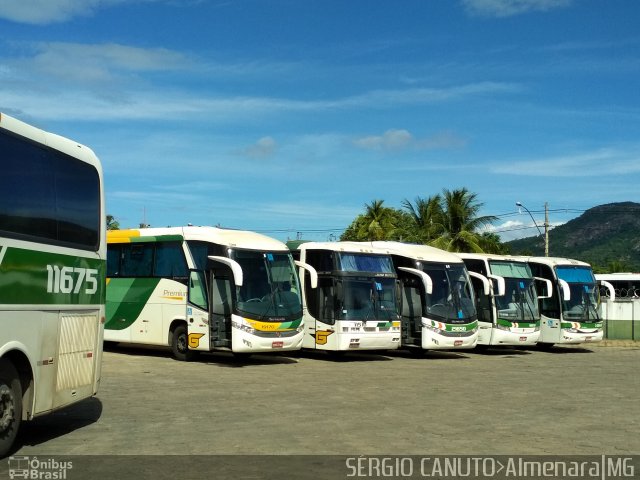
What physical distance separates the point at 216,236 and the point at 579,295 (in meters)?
15.0

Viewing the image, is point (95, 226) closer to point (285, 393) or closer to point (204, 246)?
point (285, 393)

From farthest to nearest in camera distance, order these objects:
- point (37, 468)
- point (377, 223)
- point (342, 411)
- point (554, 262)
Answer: point (377, 223) < point (554, 262) < point (342, 411) < point (37, 468)

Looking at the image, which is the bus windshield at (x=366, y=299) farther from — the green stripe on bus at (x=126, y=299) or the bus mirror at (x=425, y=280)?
the green stripe on bus at (x=126, y=299)

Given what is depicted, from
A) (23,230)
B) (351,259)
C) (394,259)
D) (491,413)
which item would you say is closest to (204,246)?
(351,259)

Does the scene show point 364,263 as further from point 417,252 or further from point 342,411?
point 342,411

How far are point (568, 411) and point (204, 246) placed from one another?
11.3m

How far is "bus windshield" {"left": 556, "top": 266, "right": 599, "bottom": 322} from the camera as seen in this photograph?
31.0 meters

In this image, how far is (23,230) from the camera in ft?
30.5

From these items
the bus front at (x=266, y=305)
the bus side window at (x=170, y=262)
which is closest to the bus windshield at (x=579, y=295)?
the bus front at (x=266, y=305)

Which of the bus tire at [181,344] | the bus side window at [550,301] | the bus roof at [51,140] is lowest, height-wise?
the bus tire at [181,344]

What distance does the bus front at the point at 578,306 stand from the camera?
3086 cm

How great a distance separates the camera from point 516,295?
1172 inches

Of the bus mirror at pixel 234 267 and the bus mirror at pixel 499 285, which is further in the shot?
the bus mirror at pixel 499 285

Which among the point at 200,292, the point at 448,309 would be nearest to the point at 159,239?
the point at 200,292
